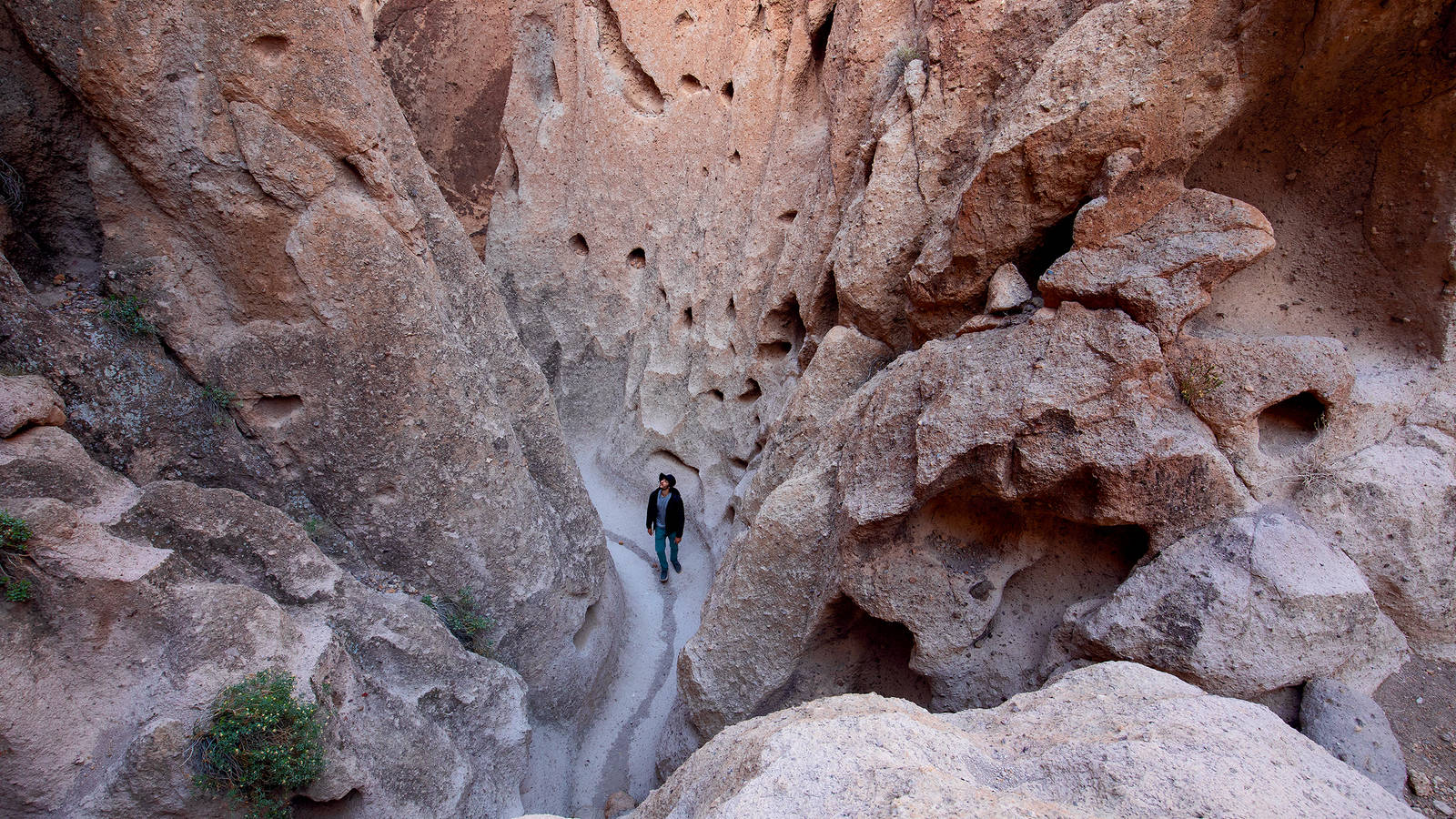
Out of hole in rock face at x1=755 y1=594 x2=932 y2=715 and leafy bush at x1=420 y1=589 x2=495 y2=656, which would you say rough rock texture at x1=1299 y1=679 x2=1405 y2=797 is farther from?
leafy bush at x1=420 y1=589 x2=495 y2=656

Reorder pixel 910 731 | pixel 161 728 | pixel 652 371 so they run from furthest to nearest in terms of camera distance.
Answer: pixel 652 371, pixel 161 728, pixel 910 731

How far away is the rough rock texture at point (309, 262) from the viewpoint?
3.64m

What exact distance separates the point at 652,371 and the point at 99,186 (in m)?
5.29

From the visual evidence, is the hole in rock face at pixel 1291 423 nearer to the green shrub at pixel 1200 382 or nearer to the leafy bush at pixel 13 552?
the green shrub at pixel 1200 382

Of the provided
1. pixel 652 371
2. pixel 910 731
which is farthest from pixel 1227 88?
pixel 652 371

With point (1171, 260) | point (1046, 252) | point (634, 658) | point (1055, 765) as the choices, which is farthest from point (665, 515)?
point (1055, 765)

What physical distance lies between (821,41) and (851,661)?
5413 mm

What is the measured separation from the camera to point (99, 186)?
3.71 metres

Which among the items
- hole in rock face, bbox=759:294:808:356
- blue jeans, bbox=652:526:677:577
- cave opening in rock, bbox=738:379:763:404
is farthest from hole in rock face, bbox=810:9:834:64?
blue jeans, bbox=652:526:677:577

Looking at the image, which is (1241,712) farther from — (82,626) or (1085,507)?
(82,626)

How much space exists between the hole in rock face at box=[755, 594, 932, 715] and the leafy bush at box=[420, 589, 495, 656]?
1.85 meters

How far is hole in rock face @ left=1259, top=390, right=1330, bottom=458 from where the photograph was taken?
9.97ft

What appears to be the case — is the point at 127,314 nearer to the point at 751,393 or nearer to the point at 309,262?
the point at 309,262

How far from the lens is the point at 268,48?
3.79 meters
